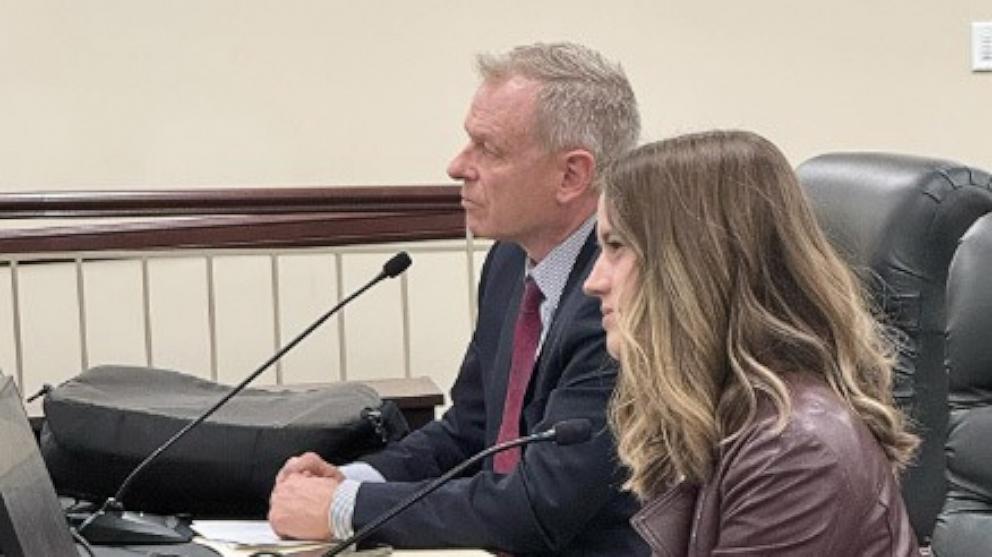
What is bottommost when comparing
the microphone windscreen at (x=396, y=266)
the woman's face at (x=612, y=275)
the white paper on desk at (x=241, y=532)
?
the white paper on desk at (x=241, y=532)

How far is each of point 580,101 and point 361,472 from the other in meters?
0.58

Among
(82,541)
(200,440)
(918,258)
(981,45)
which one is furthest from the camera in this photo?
(981,45)

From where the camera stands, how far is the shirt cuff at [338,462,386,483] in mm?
2547

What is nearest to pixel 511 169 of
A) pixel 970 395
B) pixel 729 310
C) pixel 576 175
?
pixel 576 175

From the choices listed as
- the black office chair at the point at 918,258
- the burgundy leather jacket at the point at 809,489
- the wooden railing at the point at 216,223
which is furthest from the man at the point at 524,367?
the wooden railing at the point at 216,223

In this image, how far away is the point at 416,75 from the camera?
17.7 ft

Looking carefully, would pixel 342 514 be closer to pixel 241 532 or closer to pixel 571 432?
→ pixel 241 532

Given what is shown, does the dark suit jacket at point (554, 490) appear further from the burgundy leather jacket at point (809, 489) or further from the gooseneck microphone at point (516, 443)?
the burgundy leather jacket at point (809, 489)

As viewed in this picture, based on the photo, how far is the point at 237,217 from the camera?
179 inches

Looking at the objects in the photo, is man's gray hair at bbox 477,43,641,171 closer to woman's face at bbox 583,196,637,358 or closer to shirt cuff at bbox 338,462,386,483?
shirt cuff at bbox 338,462,386,483

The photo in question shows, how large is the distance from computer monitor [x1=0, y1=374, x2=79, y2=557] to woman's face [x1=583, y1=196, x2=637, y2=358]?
585 millimetres

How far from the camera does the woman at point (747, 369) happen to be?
1.71 metres

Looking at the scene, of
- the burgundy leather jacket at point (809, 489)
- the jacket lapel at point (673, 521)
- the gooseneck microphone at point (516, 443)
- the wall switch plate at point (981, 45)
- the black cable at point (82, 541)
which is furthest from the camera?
the wall switch plate at point (981, 45)

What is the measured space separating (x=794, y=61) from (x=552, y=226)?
3.10 m
